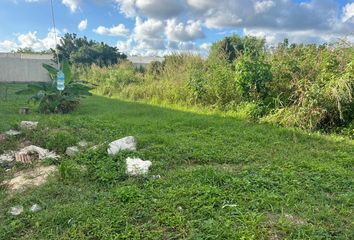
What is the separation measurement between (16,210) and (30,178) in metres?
0.72

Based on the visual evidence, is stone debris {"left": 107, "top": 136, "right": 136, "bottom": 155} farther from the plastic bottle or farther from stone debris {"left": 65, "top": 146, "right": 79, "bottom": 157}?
the plastic bottle

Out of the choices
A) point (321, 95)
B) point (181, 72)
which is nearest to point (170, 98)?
point (181, 72)

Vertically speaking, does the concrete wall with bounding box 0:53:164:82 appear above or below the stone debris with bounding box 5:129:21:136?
above

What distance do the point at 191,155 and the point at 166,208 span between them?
1.35 m

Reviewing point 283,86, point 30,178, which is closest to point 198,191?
point 30,178

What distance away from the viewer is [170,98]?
28.5ft

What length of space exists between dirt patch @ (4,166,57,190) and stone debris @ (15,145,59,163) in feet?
0.88

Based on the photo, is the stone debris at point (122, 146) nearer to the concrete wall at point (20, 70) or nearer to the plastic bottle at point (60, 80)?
the plastic bottle at point (60, 80)

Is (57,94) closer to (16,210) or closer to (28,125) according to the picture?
(28,125)

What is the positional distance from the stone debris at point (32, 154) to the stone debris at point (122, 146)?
28.5 inches

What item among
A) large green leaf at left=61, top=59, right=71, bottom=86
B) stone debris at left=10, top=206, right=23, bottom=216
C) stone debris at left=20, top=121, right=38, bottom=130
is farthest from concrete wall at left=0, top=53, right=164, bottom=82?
stone debris at left=10, top=206, right=23, bottom=216

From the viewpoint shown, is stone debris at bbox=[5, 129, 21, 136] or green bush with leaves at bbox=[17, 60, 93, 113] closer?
stone debris at bbox=[5, 129, 21, 136]

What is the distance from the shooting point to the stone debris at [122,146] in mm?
3802

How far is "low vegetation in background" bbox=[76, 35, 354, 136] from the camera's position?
5191 millimetres
